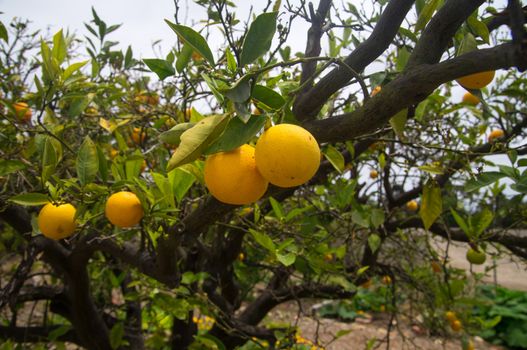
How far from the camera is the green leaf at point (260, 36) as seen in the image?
635 mm

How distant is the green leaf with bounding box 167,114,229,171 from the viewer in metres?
0.60

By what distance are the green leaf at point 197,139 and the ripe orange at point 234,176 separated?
3.2 inches

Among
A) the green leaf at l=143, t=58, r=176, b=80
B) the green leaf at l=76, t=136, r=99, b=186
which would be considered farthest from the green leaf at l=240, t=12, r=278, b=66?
the green leaf at l=76, t=136, r=99, b=186

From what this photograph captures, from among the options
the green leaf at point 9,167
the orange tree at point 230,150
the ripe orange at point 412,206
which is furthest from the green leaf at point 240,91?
the ripe orange at point 412,206

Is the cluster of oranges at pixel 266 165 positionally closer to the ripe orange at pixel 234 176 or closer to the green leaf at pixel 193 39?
the ripe orange at pixel 234 176

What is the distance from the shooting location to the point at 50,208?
1.11 metres

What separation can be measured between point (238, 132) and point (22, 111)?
1.49 m

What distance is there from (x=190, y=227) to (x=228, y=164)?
40cm

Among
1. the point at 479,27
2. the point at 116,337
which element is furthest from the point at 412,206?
the point at 479,27

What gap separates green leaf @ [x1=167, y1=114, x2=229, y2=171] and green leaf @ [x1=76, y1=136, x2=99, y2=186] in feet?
1.89

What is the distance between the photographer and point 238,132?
0.63 meters

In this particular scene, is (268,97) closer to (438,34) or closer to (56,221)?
(438,34)

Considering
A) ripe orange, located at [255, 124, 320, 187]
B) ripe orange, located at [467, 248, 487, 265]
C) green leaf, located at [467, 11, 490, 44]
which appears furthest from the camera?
ripe orange, located at [467, 248, 487, 265]

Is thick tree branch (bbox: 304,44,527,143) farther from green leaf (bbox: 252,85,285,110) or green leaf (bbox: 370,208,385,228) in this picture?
green leaf (bbox: 370,208,385,228)
